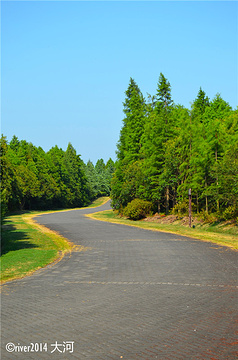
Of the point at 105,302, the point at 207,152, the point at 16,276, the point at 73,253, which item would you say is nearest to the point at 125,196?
the point at 207,152

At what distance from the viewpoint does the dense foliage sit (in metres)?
25.4

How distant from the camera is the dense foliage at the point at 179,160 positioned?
25.4 meters

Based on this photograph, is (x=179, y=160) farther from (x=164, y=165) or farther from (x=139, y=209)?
(x=139, y=209)

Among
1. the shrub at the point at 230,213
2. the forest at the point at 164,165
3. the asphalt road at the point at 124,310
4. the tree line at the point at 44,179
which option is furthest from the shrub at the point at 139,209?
the asphalt road at the point at 124,310

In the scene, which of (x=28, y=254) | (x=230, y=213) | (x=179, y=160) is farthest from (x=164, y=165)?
(x=28, y=254)

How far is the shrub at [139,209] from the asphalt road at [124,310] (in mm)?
25044

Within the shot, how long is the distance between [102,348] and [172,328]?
1.51m

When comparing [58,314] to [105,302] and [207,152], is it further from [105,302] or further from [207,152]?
[207,152]

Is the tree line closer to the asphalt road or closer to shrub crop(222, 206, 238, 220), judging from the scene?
shrub crop(222, 206, 238, 220)

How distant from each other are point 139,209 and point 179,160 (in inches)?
295

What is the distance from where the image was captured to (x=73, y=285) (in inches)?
397

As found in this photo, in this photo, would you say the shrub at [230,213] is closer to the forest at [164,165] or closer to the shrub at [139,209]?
the forest at [164,165]

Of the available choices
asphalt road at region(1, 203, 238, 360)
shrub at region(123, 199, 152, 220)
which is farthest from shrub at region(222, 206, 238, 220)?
shrub at region(123, 199, 152, 220)

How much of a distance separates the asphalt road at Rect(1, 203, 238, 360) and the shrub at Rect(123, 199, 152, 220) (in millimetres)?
25044
